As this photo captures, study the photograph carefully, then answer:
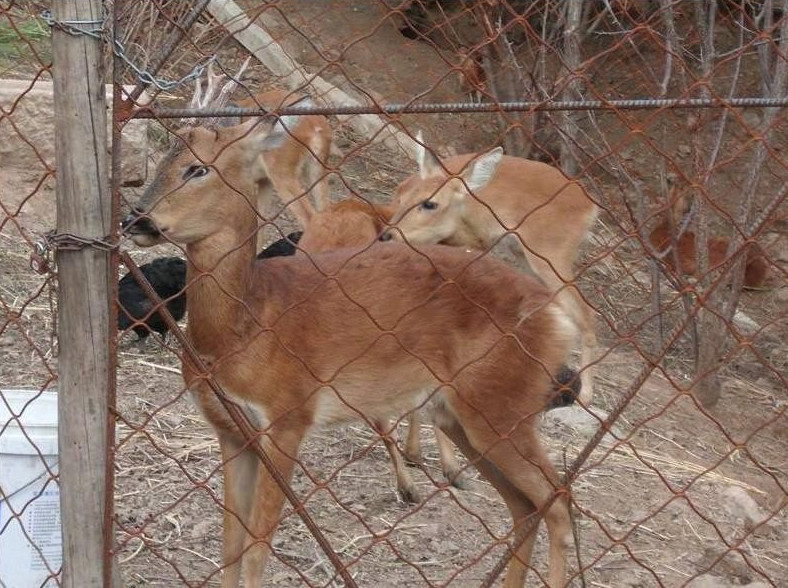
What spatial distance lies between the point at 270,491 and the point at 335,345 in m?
0.55

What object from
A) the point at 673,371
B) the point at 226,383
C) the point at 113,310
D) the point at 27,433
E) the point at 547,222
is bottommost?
the point at 673,371

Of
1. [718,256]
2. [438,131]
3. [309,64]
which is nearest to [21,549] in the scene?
[718,256]

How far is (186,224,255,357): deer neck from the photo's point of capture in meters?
4.17

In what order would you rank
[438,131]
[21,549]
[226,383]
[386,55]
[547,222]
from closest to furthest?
[21,549], [226,383], [547,222], [438,131], [386,55]

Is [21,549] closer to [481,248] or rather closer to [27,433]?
[27,433]

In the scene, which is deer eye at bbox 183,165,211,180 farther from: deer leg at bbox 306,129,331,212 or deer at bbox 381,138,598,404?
deer leg at bbox 306,129,331,212

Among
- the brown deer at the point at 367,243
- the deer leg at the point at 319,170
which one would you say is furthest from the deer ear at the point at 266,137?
the deer leg at the point at 319,170

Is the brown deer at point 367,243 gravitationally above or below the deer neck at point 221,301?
below

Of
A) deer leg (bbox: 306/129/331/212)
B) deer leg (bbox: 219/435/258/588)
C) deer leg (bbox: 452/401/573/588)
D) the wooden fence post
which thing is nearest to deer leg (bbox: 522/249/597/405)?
deer leg (bbox: 306/129/331/212)

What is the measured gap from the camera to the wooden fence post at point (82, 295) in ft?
9.13

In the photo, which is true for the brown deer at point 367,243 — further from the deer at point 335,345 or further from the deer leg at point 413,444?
the deer at point 335,345

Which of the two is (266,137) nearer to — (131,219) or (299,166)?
(131,219)

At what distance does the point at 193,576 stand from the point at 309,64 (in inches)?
281

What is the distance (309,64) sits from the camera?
10.9 meters
